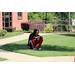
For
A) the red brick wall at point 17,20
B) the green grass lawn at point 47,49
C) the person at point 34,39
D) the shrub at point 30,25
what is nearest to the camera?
the green grass lawn at point 47,49

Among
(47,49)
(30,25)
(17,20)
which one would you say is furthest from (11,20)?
(47,49)

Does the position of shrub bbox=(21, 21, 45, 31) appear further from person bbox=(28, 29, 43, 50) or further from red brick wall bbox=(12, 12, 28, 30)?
person bbox=(28, 29, 43, 50)

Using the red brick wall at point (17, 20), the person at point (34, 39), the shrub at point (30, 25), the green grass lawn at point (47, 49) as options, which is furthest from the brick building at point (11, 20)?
the person at point (34, 39)

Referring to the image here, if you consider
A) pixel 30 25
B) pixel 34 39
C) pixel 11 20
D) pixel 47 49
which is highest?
pixel 11 20

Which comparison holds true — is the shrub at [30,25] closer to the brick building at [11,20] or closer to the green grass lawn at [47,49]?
the brick building at [11,20]

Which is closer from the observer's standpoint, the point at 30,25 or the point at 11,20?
the point at 11,20

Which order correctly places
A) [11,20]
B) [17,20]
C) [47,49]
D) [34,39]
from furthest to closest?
[17,20] → [11,20] → [47,49] → [34,39]

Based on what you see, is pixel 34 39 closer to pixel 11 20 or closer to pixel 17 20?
pixel 11 20

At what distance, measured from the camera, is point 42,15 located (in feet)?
169

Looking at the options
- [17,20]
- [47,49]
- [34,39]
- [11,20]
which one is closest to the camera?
[34,39]

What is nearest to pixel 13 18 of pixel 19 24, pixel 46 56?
→ pixel 19 24
